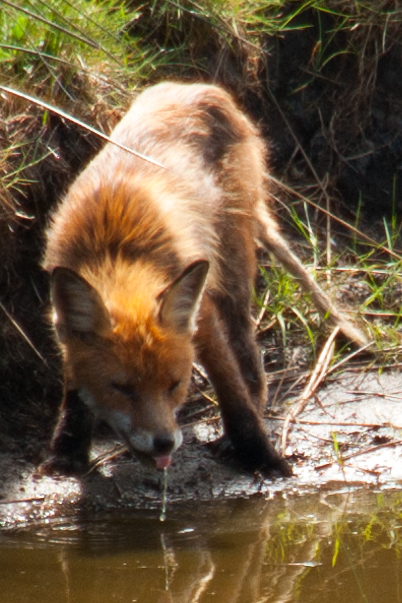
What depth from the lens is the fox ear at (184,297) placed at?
4707 mm

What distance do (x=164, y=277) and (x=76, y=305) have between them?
0.66 metres

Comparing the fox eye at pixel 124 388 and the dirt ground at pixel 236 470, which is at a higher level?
the fox eye at pixel 124 388

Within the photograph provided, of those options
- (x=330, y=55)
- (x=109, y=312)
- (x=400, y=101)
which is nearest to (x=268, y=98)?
(x=330, y=55)

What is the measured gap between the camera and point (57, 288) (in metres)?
4.66

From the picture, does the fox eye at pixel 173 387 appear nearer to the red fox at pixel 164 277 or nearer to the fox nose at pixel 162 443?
the red fox at pixel 164 277

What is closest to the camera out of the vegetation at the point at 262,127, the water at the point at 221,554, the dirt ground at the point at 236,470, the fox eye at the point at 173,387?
the water at the point at 221,554

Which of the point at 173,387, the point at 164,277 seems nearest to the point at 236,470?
the point at 173,387

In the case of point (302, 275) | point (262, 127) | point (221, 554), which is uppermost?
point (262, 127)

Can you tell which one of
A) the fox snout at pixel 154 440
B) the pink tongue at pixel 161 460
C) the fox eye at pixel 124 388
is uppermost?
the fox eye at pixel 124 388

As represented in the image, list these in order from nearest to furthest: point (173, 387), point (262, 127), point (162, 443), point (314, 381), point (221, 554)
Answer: point (221, 554) → point (162, 443) → point (173, 387) → point (314, 381) → point (262, 127)

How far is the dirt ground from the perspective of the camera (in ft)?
17.2

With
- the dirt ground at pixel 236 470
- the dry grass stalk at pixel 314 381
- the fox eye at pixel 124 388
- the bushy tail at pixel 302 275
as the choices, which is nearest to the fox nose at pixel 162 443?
the fox eye at pixel 124 388

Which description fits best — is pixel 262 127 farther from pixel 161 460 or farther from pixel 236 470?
pixel 161 460

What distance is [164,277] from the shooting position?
17.0 feet
